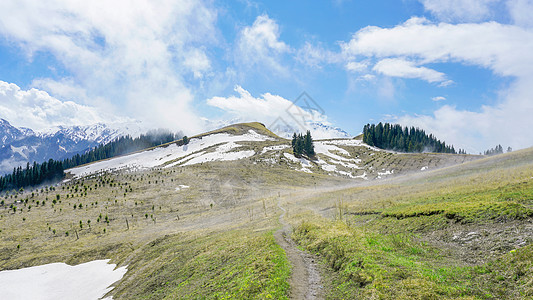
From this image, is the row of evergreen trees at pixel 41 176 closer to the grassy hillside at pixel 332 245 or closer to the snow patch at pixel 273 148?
the grassy hillside at pixel 332 245

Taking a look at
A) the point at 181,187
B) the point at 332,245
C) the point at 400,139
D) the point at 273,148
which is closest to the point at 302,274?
the point at 332,245

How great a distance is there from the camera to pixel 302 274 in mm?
13023

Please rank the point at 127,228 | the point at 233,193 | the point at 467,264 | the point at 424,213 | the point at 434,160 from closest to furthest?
the point at 467,264 → the point at 424,213 → the point at 127,228 → the point at 233,193 → the point at 434,160

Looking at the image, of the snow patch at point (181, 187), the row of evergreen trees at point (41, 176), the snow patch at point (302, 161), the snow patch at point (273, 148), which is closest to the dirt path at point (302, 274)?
the snow patch at point (181, 187)

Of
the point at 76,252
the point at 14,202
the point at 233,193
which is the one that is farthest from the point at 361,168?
the point at 14,202

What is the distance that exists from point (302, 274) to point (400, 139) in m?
143

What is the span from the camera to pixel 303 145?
118 m

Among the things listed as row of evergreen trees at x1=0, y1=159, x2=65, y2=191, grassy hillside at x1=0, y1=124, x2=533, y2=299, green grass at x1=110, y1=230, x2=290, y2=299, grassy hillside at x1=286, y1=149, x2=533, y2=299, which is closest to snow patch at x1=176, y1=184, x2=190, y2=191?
grassy hillside at x1=0, y1=124, x2=533, y2=299

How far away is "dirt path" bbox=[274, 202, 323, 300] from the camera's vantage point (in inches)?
436

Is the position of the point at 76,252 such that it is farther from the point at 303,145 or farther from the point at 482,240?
the point at 303,145

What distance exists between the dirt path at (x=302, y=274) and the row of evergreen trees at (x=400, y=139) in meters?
137

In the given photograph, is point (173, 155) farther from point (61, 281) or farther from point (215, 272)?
point (215, 272)

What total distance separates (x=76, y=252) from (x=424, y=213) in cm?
3765

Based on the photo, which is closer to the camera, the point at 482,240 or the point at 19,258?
the point at 482,240
